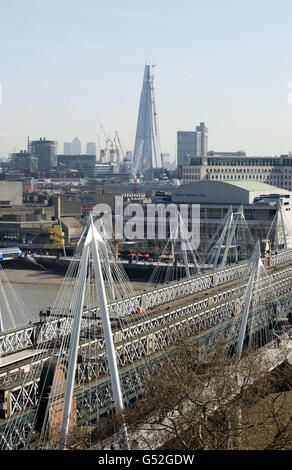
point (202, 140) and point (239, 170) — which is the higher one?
point (202, 140)

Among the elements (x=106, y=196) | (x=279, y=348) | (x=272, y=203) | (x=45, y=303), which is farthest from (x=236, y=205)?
(x=279, y=348)

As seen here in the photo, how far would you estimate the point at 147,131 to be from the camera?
8538 centimetres

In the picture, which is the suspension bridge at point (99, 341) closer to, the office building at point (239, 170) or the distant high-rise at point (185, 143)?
the office building at point (239, 170)

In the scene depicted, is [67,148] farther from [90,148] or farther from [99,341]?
[99,341]

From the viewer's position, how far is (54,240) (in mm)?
28953

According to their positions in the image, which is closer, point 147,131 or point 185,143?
point 147,131

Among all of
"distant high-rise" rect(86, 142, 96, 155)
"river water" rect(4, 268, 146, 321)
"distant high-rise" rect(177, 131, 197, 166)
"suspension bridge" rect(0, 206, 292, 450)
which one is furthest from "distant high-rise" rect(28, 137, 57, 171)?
"suspension bridge" rect(0, 206, 292, 450)

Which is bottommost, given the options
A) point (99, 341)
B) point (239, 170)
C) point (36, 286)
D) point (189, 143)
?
point (36, 286)

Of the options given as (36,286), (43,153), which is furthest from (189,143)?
(36,286)

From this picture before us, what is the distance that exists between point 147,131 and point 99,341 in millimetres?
76664

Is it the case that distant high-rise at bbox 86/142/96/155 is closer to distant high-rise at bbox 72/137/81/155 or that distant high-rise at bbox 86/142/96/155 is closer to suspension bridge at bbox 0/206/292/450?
distant high-rise at bbox 72/137/81/155

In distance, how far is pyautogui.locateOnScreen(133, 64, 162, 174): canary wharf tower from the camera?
8412cm

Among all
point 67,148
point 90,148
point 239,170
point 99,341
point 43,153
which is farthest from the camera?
point 67,148

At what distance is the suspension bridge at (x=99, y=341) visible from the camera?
748 cm
